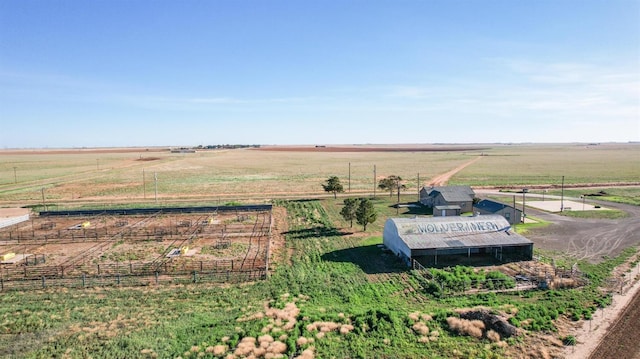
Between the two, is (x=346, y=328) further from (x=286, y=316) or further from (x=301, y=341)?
(x=286, y=316)

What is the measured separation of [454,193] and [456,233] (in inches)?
924

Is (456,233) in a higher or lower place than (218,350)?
higher

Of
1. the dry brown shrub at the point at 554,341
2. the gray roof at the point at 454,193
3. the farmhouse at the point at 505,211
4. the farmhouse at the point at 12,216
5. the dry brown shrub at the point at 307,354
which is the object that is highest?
the gray roof at the point at 454,193

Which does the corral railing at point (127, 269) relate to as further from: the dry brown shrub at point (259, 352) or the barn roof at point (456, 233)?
the barn roof at point (456, 233)

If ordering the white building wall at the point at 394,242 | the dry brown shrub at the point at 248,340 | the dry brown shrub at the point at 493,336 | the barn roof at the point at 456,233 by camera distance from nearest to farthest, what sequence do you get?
the dry brown shrub at the point at 248,340
the dry brown shrub at the point at 493,336
the white building wall at the point at 394,242
the barn roof at the point at 456,233

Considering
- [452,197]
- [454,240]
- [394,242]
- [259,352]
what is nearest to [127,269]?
[259,352]

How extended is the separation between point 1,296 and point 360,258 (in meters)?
27.2

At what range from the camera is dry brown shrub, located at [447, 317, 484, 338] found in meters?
21.5

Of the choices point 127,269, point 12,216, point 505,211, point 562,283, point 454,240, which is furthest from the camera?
point 12,216

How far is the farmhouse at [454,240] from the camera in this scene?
3438 cm

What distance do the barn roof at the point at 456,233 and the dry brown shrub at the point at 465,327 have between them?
10.7 metres

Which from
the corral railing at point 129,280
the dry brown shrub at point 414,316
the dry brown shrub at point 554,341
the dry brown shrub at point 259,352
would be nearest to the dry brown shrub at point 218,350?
the dry brown shrub at point 259,352

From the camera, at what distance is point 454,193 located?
58906 mm

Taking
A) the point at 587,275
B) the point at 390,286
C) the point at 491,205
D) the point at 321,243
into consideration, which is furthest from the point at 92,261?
the point at 491,205
